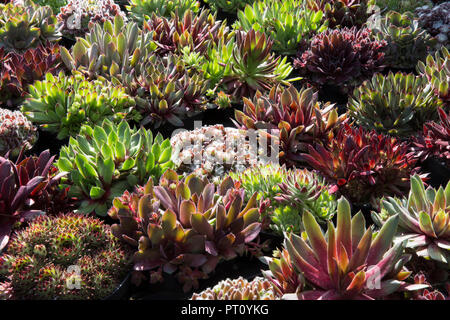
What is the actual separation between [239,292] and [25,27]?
2.91m

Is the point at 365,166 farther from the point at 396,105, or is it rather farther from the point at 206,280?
the point at 206,280

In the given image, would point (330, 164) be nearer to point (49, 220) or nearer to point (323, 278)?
point (323, 278)

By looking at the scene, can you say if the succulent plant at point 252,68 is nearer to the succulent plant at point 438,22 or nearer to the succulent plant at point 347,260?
the succulent plant at point 438,22

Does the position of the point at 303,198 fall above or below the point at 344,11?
below

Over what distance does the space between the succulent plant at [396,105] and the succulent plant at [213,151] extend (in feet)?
2.74

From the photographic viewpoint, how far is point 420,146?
2.70 meters

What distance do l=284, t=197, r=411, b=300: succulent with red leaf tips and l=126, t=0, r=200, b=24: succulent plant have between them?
3036mm

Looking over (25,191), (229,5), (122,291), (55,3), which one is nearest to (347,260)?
(122,291)

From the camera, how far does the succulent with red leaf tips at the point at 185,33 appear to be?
3.58 metres

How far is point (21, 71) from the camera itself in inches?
122

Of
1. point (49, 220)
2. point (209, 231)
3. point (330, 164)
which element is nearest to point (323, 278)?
point (209, 231)

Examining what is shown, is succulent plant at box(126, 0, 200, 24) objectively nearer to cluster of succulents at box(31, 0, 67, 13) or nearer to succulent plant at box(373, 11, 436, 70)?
cluster of succulents at box(31, 0, 67, 13)

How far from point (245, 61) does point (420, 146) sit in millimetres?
1224

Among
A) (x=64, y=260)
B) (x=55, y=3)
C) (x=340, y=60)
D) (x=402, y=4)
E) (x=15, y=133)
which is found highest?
(x=55, y=3)
